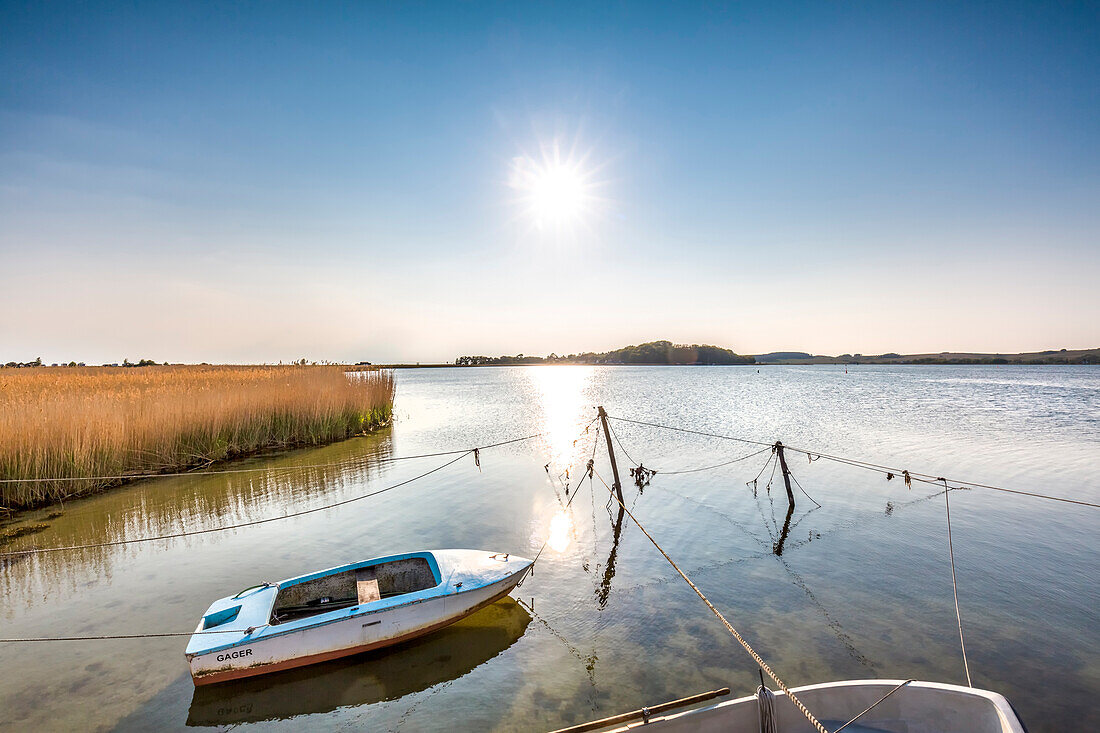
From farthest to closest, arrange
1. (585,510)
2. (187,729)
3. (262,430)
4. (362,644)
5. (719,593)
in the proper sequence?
1. (262,430)
2. (585,510)
3. (719,593)
4. (362,644)
5. (187,729)

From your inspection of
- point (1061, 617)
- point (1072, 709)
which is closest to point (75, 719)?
point (1072, 709)

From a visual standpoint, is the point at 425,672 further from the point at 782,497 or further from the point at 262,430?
the point at 262,430

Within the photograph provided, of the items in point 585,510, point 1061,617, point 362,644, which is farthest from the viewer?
point 585,510

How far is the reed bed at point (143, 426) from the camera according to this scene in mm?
11234

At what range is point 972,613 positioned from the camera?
7168mm

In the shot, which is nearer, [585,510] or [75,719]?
[75,719]

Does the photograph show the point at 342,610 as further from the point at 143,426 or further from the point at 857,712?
the point at 143,426

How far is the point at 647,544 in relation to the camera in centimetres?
998

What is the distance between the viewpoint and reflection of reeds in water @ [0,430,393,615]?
848 centimetres

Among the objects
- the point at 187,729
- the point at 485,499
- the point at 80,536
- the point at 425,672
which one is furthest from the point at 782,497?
the point at 80,536

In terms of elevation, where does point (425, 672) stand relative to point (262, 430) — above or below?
below

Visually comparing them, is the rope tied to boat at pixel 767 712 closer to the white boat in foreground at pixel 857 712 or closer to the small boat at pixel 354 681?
the white boat in foreground at pixel 857 712

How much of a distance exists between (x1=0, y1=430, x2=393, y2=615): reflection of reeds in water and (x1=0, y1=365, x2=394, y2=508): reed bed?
73 centimetres

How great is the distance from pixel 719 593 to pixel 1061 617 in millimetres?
4553
